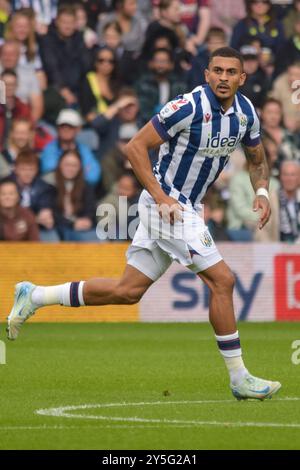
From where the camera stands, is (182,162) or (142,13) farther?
(142,13)

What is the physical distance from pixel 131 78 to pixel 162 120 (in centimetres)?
975

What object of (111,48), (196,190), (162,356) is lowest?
(162,356)

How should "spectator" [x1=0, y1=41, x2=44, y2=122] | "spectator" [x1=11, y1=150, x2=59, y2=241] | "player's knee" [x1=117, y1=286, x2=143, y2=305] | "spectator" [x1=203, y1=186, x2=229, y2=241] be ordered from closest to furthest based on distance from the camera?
"player's knee" [x1=117, y1=286, x2=143, y2=305] → "spectator" [x1=11, y1=150, x2=59, y2=241] → "spectator" [x1=203, y1=186, x2=229, y2=241] → "spectator" [x1=0, y1=41, x2=44, y2=122]

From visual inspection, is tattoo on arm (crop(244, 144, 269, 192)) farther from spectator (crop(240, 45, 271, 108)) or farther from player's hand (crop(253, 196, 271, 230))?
spectator (crop(240, 45, 271, 108))

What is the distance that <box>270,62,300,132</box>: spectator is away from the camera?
18.0 meters

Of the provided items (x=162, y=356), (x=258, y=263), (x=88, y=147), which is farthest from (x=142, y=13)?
(x=162, y=356)

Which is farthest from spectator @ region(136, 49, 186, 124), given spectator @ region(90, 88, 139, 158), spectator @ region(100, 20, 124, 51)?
spectator @ region(100, 20, 124, 51)

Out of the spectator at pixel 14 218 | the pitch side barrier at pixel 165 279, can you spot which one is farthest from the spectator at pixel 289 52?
the spectator at pixel 14 218

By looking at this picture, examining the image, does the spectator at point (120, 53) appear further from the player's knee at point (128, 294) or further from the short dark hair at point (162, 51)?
the player's knee at point (128, 294)

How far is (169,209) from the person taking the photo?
807 cm

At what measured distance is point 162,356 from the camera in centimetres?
1191

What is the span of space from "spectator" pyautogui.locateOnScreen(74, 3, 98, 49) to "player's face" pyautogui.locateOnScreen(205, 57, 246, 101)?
957 centimetres
